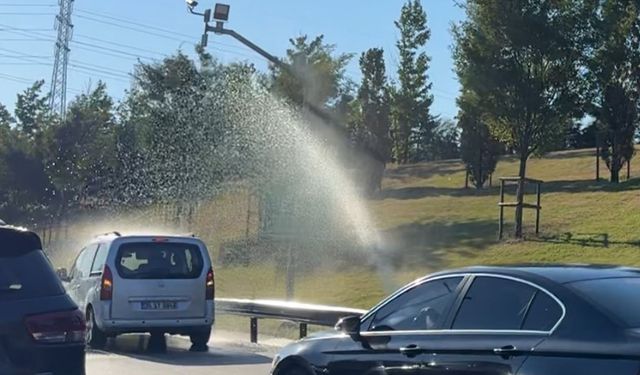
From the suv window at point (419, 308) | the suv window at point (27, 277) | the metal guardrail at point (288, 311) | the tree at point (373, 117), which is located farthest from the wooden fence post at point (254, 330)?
the tree at point (373, 117)

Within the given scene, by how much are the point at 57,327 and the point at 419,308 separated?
265 cm

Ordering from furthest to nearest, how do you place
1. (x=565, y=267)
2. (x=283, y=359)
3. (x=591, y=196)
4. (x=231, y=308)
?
(x=591, y=196)
(x=231, y=308)
(x=283, y=359)
(x=565, y=267)

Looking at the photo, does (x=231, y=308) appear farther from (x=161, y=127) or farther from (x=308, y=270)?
(x=161, y=127)

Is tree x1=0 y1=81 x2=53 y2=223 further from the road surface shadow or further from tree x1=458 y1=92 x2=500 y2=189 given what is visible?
the road surface shadow

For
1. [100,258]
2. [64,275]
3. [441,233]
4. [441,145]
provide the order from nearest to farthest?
[100,258] → [64,275] → [441,233] → [441,145]

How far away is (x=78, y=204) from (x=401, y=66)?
23.3 meters

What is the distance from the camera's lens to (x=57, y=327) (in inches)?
257

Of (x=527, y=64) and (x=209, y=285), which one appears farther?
(x=527, y=64)

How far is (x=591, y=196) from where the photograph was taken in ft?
113

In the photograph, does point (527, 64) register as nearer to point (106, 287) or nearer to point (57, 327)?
point (106, 287)

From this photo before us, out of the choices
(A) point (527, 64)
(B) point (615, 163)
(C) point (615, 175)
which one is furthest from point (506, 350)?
(C) point (615, 175)

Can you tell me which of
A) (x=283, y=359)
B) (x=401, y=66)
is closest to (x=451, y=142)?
(x=401, y=66)

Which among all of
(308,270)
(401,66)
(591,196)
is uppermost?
(401,66)

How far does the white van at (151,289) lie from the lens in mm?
15070
